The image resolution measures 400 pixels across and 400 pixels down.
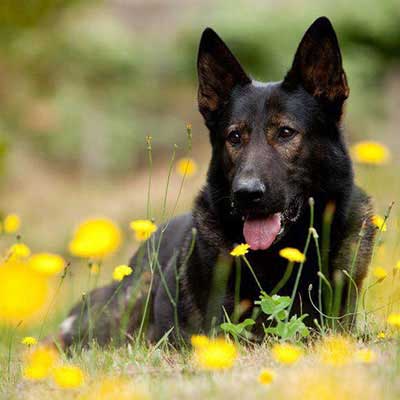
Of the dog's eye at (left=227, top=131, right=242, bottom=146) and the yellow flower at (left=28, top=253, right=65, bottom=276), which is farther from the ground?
the dog's eye at (left=227, top=131, right=242, bottom=146)

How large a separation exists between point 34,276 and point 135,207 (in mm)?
12262

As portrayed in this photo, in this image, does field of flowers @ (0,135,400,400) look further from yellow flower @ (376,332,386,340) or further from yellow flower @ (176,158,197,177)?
yellow flower @ (176,158,197,177)

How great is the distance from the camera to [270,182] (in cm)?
400

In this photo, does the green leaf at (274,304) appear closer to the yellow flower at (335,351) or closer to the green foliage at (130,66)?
→ the yellow flower at (335,351)

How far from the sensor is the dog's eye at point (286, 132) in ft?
13.9

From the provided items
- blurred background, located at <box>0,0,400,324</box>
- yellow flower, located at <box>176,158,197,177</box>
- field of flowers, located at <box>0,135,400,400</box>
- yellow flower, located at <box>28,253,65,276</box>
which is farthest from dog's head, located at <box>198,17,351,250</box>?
blurred background, located at <box>0,0,400,324</box>

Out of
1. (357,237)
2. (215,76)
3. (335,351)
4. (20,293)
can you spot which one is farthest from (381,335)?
(215,76)

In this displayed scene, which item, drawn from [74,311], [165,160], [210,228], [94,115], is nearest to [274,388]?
[210,228]

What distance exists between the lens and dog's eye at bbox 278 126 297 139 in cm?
425

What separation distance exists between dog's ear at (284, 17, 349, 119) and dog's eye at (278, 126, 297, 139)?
0.29 m

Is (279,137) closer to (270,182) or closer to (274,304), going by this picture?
(270,182)

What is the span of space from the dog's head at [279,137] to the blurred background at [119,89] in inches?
373

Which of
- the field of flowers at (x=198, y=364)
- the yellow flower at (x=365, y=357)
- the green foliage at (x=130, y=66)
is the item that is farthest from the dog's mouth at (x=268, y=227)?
the green foliage at (x=130, y=66)

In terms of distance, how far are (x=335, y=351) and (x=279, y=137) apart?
1.71m
